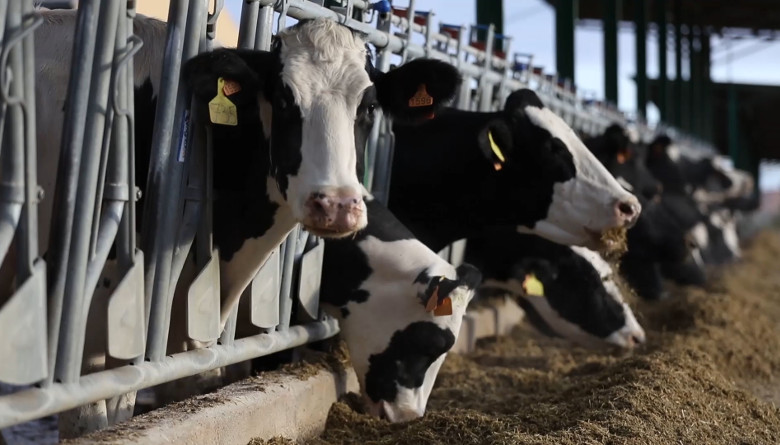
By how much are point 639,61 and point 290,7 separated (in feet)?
60.5

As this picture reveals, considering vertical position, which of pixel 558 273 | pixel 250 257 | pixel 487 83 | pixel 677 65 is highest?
pixel 677 65

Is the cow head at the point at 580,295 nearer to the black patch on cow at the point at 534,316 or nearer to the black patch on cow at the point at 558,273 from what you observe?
the black patch on cow at the point at 558,273

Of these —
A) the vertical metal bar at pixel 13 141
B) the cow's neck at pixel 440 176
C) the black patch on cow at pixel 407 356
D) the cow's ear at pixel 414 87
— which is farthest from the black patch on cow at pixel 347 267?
the vertical metal bar at pixel 13 141

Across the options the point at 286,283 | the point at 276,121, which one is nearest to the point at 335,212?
the point at 276,121

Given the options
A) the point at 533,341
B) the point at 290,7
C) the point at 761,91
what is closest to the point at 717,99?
the point at 761,91

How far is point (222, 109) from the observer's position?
3.62 m

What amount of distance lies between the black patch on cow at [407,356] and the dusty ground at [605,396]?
17 cm

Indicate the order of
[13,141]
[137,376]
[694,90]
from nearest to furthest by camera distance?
[13,141] < [137,376] < [694,90]

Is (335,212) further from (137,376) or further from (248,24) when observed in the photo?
(248,24)

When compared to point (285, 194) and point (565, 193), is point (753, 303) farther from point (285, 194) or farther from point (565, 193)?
point (285, 194)

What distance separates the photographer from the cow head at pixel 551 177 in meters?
5.68

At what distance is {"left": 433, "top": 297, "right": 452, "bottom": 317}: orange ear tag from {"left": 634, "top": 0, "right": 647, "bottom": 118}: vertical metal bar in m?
17.1

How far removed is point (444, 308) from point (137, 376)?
1708mm

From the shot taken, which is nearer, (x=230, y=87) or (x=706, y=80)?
(x=230, y=87)
